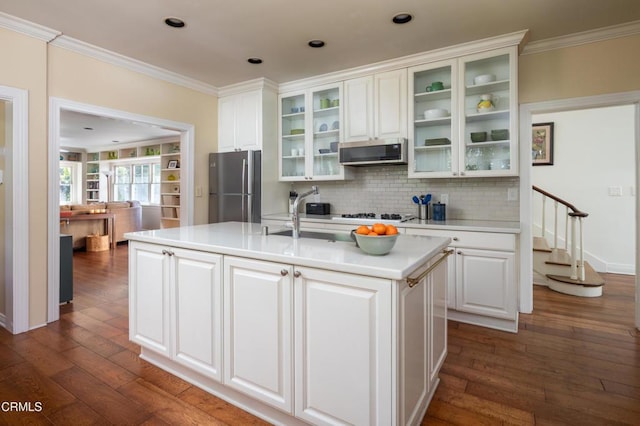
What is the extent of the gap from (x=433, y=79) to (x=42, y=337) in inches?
167

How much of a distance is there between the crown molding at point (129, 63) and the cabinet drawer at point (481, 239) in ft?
10.7

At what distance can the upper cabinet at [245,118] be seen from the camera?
168 inches

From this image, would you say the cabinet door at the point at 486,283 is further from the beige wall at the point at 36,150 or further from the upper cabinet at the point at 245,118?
the beige wall at the point at 36,150

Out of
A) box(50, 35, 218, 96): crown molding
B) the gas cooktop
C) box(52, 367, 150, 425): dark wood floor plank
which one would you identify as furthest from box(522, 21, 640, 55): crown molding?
box(52, 367, 150, 425): dark wood floor plank

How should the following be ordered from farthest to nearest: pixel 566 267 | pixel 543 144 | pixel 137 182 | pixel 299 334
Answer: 1. pixel 137 182
2. pixel 543 144
3. pixel 566 267
4. pixel 299 334

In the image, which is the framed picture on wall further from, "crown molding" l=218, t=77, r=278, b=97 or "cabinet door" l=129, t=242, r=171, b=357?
"cabinet door" l=129, t=242, r=171, b=357

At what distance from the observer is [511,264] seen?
284 centimetres

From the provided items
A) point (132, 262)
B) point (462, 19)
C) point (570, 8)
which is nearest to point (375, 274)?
point (132, 262)

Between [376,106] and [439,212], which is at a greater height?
[376,106]

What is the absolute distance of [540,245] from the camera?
4574 mm

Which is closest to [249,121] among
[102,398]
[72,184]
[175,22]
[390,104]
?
[175,22]

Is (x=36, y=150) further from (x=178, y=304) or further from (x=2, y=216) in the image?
(x=178, y=304)

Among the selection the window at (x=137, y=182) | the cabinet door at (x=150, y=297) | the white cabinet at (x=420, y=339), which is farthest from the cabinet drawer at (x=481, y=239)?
the window at (x=137, y=182)

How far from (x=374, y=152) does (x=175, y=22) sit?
85.1 inches
